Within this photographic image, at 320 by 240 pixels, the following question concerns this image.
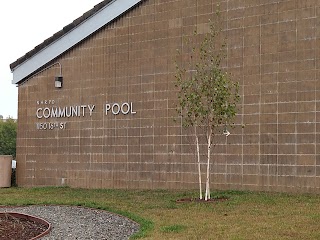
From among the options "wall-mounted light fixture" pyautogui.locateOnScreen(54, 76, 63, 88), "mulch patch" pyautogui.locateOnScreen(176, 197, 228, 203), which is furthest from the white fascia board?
"mulch patch" pyautogui.locateOnScreen(176, 197, 228, 203)

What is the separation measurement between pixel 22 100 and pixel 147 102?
257 inches

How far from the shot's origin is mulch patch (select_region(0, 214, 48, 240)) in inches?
444

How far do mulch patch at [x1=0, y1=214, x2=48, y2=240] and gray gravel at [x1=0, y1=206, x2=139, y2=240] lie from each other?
32cm

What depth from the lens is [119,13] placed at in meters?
20.1

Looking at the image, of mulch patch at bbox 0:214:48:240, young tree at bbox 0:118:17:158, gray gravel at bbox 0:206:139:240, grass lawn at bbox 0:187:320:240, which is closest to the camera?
grass lawn at bbox 0:187:320:240

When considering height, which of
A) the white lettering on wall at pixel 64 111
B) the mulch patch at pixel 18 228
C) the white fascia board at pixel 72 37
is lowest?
the mulch patch at pixel 18 228

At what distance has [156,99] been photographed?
741 inches

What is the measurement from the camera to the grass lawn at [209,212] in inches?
393

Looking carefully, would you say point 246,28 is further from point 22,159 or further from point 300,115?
point 22,159

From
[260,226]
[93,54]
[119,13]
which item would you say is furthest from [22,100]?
[260,226]

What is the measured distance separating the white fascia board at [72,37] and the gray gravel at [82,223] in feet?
26.4

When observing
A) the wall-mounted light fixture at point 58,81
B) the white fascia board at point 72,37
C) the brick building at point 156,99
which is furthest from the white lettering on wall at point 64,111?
the white fascia board at point 72,37

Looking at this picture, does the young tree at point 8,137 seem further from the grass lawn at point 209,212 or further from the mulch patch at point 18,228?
the mulch patch at point 18,228

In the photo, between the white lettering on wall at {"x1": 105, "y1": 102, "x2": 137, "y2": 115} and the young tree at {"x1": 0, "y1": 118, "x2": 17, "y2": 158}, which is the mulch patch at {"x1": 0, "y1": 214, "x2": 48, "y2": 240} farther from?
the young tree at {"x1": 0, "y1": 118, "x2": 17, "y2": 158}
